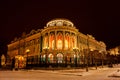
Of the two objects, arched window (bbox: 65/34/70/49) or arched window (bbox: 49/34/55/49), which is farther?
arched window (bbox: 49/34/55/49)

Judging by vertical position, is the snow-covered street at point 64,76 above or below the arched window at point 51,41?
below

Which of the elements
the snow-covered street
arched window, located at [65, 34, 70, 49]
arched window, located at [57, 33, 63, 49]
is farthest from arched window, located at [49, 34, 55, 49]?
the snow-covered street

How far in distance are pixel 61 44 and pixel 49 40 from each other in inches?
200

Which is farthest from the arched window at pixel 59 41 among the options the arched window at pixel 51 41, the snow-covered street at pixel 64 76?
the snow-covered street at pixel 64 76

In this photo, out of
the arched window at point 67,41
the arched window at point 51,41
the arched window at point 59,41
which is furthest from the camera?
the arched window at point 51,41

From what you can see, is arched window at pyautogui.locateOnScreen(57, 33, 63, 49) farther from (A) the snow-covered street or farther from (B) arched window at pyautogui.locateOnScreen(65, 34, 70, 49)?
(A) the snow-covered street

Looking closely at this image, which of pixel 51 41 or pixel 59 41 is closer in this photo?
pixel 59 41

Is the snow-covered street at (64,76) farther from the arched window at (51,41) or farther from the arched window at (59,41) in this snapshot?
the arched window at (51,41)

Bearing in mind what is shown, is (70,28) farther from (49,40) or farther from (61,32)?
(49,40)

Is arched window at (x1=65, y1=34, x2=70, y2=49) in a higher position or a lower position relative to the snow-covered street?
higher

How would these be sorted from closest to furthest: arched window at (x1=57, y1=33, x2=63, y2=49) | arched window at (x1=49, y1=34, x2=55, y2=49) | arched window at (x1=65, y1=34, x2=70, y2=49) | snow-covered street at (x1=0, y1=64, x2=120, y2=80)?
snow-covered street at (x1=0, y1=64, x2=120, y2=80) → arched window at (x1=57, y1=33, x2=63, y2=49) → arched window at (x1=65, y1=34, x2=70, y2=49) → arched window at (x1=49, y1=34, x2=55, y2=49)

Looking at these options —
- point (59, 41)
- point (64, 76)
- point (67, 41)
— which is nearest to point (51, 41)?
point (59, 41)

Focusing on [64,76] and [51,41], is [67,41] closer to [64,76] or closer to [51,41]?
[51,41]

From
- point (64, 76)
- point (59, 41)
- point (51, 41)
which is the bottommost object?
point (64, 76)
